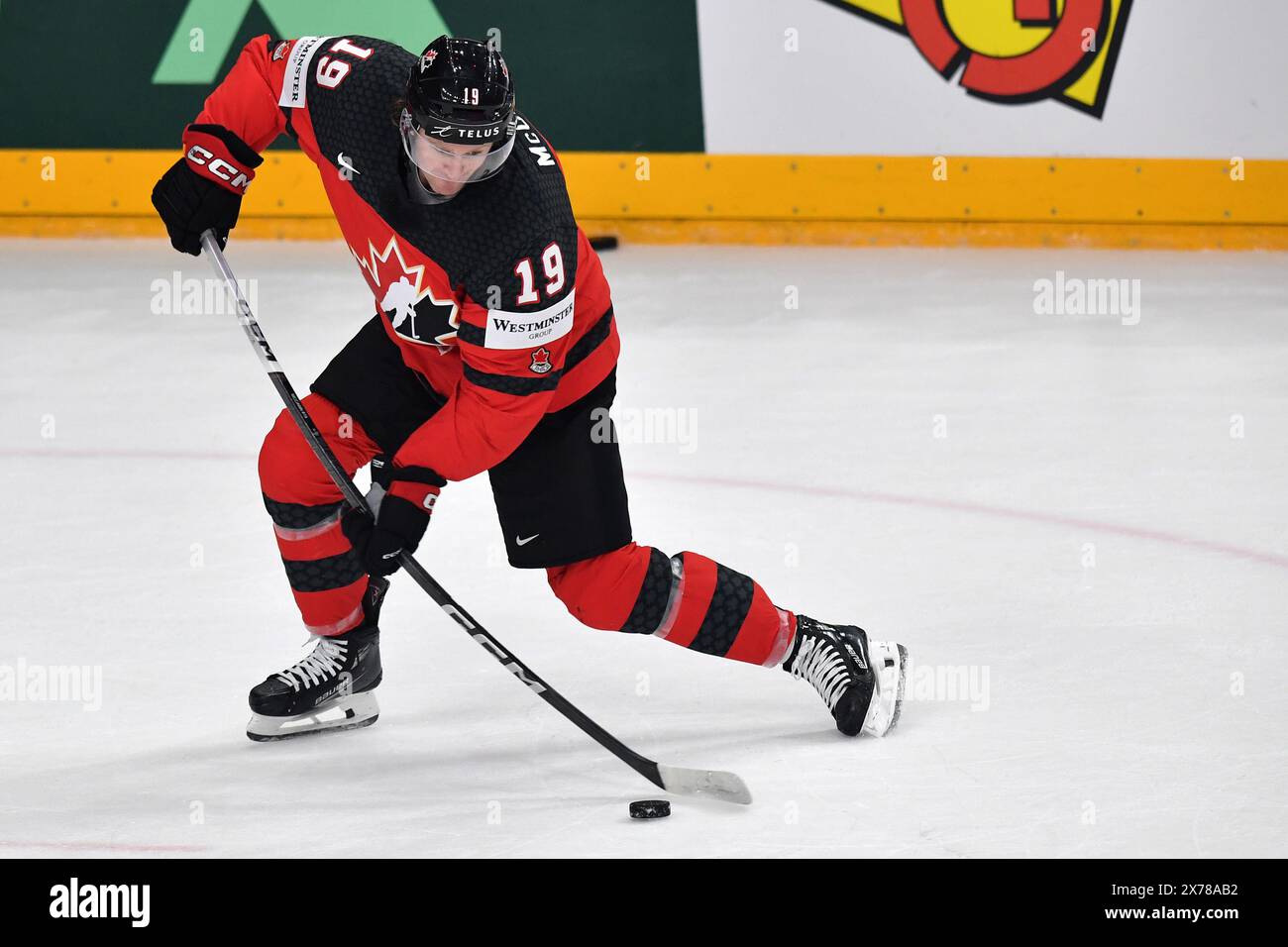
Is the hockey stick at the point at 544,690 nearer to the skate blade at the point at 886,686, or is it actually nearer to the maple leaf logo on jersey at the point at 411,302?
the maple leaf logo on jersey at the point at 411,302

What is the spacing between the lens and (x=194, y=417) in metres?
4.95

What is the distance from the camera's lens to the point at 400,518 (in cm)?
266

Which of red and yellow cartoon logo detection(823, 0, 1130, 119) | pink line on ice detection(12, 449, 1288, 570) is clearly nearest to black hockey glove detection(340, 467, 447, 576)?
pink line on ice detection(12, 449, 1288, 570)

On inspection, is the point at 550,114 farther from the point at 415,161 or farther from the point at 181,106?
the point at 415,161

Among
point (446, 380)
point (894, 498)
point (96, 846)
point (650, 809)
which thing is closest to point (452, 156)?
point (446, 380)

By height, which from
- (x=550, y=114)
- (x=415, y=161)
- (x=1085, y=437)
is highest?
(x=415, y=161)

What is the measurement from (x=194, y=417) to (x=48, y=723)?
1991 millimetres

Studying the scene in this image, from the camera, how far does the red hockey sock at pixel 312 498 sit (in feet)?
9.63

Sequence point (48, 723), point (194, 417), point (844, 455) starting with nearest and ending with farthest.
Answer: point (48, 723)
point (844, 455)
point (194, 417)

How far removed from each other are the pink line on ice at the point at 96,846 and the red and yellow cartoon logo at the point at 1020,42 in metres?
4.86

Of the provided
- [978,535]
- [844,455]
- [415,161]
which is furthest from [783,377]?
[415,161]

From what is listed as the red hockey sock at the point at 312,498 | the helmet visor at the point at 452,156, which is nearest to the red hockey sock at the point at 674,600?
the red hockey sock at the point at 312,498

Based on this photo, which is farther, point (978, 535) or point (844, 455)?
point (844, 455)

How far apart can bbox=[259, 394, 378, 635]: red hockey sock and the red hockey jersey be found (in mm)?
169
